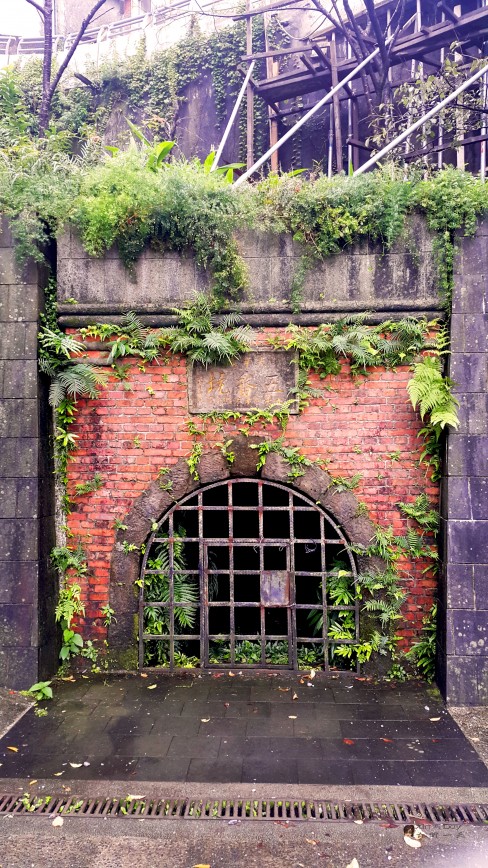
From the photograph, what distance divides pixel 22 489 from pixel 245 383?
2.28 m

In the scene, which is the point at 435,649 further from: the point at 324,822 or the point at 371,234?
the point at 371,234

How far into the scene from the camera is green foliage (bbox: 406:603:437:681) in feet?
16.4

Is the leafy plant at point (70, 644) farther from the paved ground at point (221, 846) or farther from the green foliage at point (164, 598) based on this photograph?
the paved ground at point (221, 846)

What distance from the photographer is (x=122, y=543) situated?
17.2 feet

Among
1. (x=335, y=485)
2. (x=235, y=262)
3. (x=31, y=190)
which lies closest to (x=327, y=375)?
(x=335, y=485)

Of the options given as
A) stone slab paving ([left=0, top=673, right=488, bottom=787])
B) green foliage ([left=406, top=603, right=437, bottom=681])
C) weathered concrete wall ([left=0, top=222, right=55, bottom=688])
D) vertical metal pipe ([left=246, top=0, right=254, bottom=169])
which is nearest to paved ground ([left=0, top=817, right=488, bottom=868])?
stone slab paving ([left=0, top=673, right=488, bottom=787])

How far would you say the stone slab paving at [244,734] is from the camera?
3.76 m

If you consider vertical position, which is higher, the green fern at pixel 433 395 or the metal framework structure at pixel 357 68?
the metal framework structure at pixel 357 68

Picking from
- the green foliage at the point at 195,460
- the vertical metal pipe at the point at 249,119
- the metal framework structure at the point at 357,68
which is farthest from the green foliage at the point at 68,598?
the vertical metal pipe at the point at 249,119

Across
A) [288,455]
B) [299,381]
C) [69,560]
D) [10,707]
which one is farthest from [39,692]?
[299,381]

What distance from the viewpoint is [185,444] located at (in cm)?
527

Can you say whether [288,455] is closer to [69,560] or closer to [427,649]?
[427,649]

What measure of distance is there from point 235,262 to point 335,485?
2.29 meters

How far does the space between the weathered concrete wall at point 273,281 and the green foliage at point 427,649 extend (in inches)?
112
